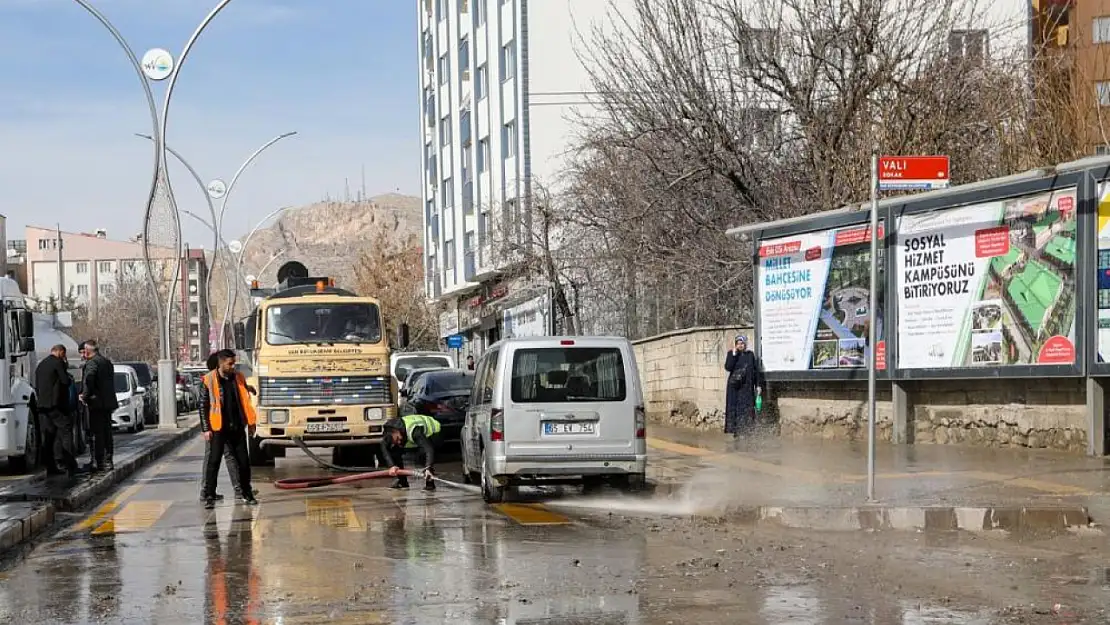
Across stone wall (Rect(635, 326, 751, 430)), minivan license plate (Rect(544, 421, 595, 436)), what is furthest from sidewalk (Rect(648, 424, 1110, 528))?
stone wall (Rect(635, 326, 751, 430))

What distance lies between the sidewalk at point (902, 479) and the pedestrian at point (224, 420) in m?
4.83

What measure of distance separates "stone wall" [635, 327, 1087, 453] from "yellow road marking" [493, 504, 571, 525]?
23.5 ft

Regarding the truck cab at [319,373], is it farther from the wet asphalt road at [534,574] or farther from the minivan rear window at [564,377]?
the wet asphalt road at [534,574]

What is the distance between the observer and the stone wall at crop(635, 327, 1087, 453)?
60.0 feet

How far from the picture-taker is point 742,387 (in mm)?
23344

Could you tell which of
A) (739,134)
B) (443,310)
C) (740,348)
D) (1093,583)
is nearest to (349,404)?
(740,348)

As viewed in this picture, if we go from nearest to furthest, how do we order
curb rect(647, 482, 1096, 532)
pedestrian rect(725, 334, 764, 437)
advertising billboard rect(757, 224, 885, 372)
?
curb rect(647, 482, 1096, 532) → advertising billboard rect(757, 224, 885, 372) → pedestrian rect(725, 334, 764, 437)

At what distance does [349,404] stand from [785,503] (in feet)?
29.3

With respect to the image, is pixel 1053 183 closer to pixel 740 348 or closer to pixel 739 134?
pixel 740 348

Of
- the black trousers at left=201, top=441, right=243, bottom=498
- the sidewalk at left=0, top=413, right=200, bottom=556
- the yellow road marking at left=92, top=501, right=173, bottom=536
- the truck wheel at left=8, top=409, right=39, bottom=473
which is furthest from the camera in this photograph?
the truck wheel at left=8, top=409, right=39, bottom=473

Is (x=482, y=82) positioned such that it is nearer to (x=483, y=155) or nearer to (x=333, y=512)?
(x=483, y=155)

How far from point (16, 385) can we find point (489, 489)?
32.7 feet

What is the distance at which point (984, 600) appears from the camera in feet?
27.5

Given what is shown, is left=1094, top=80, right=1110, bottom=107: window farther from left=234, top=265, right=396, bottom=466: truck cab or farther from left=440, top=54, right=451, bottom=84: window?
left=440, top=54, right=451, bottom=84: window
